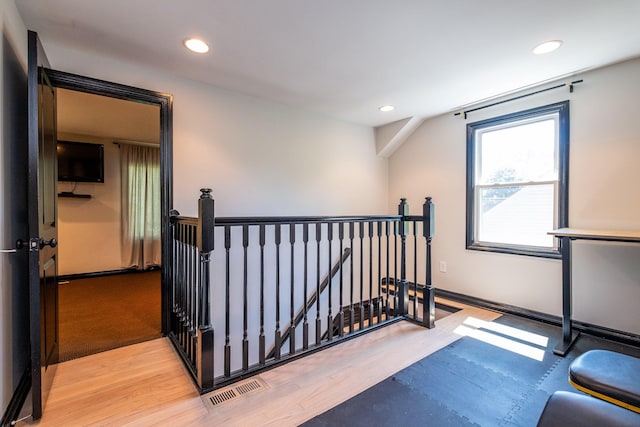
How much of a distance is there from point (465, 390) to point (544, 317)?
170 centimetres

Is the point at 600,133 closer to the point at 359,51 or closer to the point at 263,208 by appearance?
the point at 359,51

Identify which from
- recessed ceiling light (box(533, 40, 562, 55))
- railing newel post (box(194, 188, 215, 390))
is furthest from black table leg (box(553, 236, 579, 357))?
railing newel post (box(194, 188, 215, 390))

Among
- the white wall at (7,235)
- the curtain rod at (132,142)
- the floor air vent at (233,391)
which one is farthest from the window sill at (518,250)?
the curtain rod at (132,142)

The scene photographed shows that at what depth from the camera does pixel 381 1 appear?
5.58ft

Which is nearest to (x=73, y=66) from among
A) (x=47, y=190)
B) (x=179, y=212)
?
(x=47, y=190)

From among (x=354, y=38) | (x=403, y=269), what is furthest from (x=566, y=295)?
(x=354, y=38)

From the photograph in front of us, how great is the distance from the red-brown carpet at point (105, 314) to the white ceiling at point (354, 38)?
214cm

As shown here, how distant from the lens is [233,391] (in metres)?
1.69

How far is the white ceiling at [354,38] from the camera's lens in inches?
69.0

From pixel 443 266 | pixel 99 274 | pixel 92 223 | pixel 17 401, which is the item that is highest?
pixel 92 223

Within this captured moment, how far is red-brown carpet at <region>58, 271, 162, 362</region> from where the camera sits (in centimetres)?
242

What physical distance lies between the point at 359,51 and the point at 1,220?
2376 mm

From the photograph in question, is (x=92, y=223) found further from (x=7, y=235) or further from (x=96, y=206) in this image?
(x=7, y=235)

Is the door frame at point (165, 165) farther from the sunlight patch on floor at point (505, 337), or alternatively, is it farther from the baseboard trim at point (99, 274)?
the baseboard trim at point (99, 274)
